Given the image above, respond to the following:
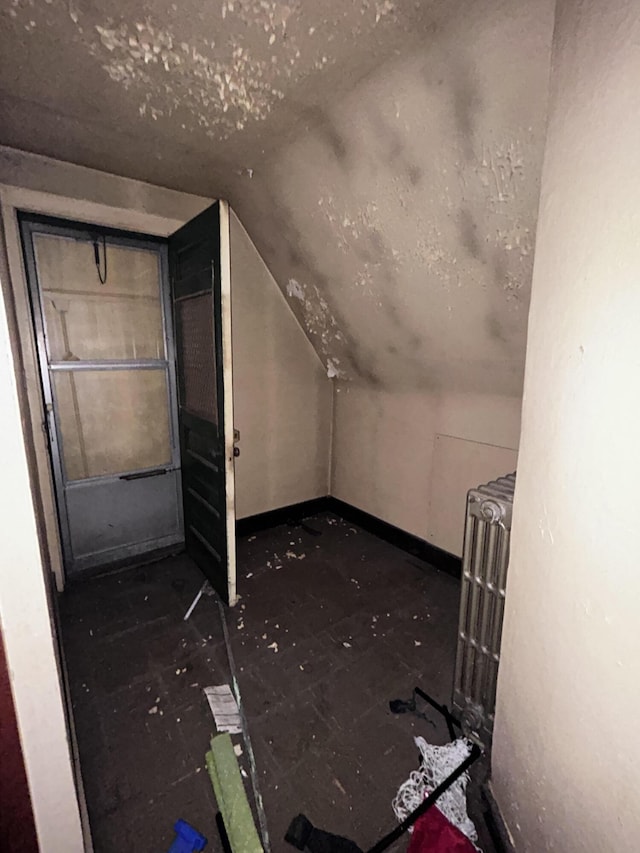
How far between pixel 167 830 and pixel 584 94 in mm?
2218

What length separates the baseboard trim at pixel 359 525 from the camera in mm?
2656

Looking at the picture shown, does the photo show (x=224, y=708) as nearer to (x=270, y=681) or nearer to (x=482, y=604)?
(x=270, y=681)

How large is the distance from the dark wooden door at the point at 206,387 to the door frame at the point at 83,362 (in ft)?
0.29

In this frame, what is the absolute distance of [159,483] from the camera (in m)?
2.74

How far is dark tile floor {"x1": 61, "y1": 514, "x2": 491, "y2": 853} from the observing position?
130cm

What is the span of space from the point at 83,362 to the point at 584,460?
2548 mm

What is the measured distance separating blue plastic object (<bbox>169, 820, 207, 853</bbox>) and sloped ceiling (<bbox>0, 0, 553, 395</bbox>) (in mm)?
2186

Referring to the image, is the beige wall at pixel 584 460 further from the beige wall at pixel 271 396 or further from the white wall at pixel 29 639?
the beige wall at pixel 271 396

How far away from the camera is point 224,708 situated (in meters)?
1.62

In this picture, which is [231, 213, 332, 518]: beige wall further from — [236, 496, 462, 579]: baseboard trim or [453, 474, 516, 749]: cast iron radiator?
[453, 474, 516, 749]: cast iron radiator

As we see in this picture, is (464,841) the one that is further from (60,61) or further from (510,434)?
(60,61)

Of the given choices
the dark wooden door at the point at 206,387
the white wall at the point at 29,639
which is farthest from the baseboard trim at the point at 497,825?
the dark wooden door at the point at 206,387

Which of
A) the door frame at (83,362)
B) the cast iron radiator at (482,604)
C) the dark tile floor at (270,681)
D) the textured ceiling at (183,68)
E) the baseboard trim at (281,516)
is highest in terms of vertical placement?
the textured ceiling at (183,68)

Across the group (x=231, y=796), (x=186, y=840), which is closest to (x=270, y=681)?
(x=231, y=796)
